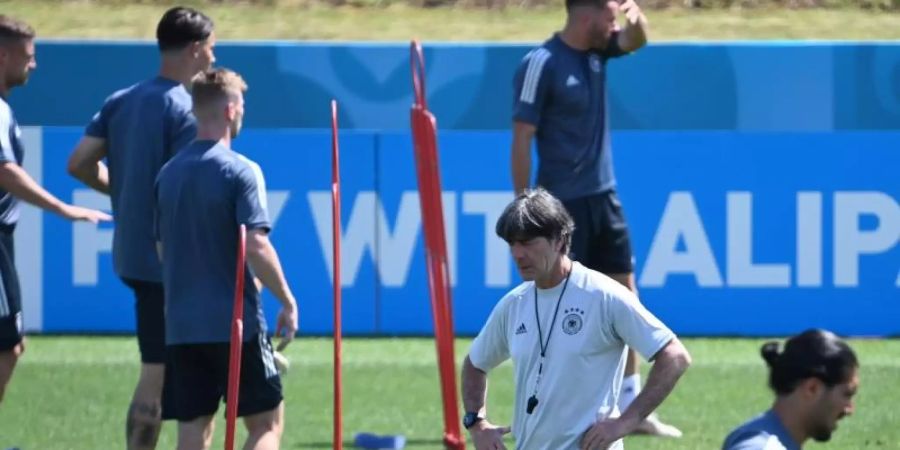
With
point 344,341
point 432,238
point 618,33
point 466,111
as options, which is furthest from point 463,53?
point 432,238

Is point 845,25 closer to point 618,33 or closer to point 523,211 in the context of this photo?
point 618,33

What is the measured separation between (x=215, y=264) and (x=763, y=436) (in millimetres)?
2918

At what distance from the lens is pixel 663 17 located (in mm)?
19141

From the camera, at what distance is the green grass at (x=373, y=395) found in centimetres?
939

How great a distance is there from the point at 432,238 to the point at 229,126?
4.19ft

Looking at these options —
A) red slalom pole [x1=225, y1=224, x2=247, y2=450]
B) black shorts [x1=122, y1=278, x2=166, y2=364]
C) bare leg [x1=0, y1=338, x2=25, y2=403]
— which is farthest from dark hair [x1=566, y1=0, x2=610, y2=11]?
bare leg [x1=0, y1=338, x2=25, y2=403]

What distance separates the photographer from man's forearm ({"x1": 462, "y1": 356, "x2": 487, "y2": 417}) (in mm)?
6078

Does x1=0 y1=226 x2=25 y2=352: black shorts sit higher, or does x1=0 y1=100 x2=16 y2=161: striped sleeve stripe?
x1=0 y1=100 x2=16 y2=161: striped sleeve stripe

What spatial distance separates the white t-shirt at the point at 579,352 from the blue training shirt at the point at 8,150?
10.1ft

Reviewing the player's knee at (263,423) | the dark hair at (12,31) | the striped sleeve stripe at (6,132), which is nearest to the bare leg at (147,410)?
the player's knee at (263,423)

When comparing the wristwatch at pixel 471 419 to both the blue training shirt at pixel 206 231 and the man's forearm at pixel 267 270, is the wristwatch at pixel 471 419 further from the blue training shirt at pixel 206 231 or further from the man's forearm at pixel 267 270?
the blue training shirt at pixel 206 231

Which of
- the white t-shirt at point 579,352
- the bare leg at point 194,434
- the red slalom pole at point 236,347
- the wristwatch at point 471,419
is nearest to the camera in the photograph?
the white t-shirt at point 579,352

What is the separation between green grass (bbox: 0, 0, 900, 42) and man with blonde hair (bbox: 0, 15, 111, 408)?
32.0 feet

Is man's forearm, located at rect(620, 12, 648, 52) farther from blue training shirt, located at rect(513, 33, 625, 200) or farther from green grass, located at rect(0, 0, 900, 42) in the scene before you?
green grass, located at rect(0, 0, 900, 42)
